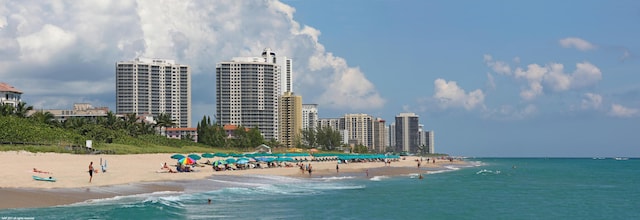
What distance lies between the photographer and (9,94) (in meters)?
117

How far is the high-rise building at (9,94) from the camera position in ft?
376

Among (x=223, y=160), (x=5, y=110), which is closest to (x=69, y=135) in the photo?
(x=5, y=110)

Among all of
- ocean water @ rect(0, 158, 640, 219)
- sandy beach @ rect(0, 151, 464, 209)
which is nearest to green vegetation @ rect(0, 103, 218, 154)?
sandy beach @ rect(0, 151, 464, 209)

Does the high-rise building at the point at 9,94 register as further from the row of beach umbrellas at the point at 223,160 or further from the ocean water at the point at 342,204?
the ocean water at the point at 342,204

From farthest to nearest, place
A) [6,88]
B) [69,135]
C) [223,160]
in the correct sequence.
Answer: [6,88], [69,135], [223,160]

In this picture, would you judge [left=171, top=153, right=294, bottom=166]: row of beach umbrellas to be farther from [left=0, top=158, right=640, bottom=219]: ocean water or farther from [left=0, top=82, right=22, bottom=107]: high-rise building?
[left=0, top=82, right=22, bottom=107]: high-rise building

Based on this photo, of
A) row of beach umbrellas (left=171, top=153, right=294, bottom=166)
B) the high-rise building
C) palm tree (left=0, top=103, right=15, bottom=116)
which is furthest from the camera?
the high-rise building

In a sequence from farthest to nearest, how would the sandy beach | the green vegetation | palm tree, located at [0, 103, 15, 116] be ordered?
1. palm tree, located at [0, 103, 15, 116]
2. the green vegetation
3. the sandy beach

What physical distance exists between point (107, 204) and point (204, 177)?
2485 centimetres

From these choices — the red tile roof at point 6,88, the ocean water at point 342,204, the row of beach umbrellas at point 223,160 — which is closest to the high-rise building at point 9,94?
the red tile roof at point 6,88

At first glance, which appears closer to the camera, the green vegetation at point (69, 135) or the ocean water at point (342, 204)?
the ocean water at point (342, 204)

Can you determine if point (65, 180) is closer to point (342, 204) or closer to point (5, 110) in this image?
point (342, 204)

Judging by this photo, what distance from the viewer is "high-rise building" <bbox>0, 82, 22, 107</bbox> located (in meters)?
115

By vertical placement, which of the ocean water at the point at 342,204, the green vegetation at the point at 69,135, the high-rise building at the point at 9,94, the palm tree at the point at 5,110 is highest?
the high-rise building at the point at 9,94
